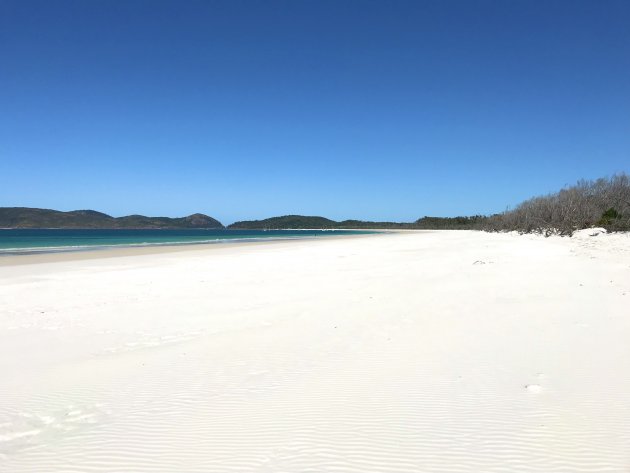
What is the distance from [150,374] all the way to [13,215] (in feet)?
702

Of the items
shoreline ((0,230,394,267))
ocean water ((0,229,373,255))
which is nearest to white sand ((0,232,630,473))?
shoreline ((0,230,394,267))

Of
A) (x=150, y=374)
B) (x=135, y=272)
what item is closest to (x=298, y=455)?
(x=150, y=374)

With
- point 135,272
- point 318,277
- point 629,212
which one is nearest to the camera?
point 318,277

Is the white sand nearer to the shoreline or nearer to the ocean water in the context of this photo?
the shoreline

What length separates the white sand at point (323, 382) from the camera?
10.8 ft

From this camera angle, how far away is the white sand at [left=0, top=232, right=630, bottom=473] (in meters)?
3.28

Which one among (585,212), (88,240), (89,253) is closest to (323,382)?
(89,253)

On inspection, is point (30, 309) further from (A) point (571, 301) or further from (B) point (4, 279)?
(A) point (571, 301)

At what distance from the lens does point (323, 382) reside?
189 inches

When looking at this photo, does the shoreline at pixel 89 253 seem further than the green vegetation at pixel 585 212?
No

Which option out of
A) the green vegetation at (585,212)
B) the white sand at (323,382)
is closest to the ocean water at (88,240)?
the white sand at (323,382)

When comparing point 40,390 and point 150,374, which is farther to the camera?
point 150,374

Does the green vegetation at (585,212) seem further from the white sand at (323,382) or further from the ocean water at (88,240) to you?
the ocean water at (88,240)

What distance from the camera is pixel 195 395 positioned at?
15.0 ft
